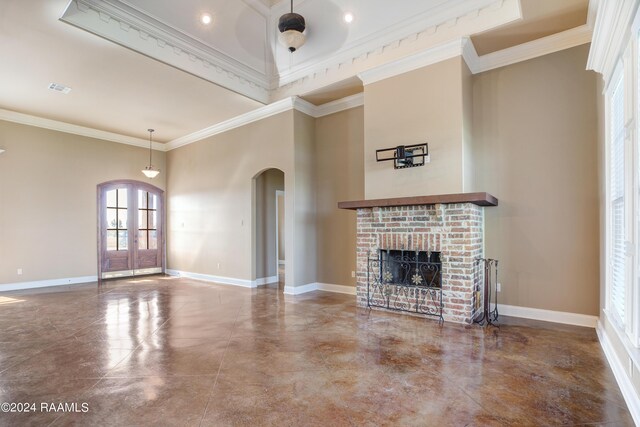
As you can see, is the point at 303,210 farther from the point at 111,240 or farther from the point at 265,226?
the point at 111,240

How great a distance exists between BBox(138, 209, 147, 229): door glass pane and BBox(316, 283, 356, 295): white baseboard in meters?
5.42

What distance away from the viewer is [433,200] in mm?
4379

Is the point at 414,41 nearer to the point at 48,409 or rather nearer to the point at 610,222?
the point at 610,222

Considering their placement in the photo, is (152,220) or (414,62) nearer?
(414,62)

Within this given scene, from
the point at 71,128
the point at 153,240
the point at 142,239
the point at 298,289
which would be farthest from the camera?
the point at 153,240

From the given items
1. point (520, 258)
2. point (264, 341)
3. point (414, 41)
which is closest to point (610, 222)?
point (520, 258)

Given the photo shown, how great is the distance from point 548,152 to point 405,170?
1.85 metres

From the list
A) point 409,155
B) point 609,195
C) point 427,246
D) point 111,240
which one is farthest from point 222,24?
point 111,240

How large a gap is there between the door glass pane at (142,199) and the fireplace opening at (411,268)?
7060 millimetres

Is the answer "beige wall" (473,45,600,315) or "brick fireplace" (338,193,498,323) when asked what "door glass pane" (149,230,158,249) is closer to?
"brick fireplace" (338,193,498,323)

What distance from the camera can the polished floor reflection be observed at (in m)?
2.32

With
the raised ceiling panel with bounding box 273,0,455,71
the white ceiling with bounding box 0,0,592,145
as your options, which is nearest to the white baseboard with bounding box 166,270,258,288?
the white ceiling with bounding box 0,0,592,145

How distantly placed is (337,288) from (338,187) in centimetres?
198

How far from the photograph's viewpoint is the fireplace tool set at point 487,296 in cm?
435
